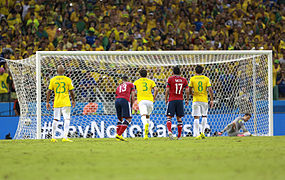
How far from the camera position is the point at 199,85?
1120 cm

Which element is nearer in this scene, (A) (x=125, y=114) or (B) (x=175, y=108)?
(A) (x=125, y=114)

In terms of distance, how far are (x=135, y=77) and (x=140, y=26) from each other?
171 inches

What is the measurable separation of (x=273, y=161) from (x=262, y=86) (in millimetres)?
8058

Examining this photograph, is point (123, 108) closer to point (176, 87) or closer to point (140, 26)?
point (176, 87)

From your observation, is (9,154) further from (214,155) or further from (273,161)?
(273,161)

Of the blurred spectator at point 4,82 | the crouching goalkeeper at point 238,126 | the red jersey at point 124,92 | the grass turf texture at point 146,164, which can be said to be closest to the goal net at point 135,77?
the crouching goalkeeper at point 238,126

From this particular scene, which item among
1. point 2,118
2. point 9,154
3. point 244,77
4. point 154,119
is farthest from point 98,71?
point 9,154

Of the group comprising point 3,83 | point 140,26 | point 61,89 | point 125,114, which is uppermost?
point 140,26

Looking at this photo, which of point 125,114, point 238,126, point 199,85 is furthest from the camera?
point 238,126

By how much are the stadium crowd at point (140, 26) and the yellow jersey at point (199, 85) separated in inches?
194

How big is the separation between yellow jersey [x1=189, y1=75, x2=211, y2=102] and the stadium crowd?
4.92 metres

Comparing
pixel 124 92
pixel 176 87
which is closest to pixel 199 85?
pixel 176 87

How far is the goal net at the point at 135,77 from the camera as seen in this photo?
1356cm

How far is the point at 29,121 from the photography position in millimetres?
13008
